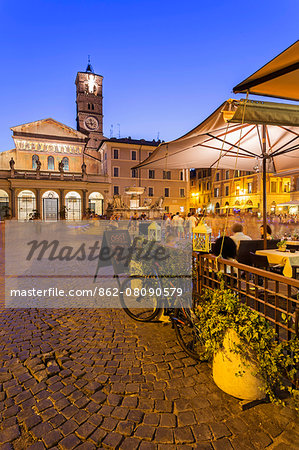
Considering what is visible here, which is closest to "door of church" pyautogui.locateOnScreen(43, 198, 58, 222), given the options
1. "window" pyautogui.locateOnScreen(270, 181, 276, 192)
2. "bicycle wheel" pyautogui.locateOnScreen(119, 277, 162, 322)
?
"window" pyautogui.locateOnScreen(270, 181, 276, 192)

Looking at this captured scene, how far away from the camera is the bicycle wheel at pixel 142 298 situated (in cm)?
401

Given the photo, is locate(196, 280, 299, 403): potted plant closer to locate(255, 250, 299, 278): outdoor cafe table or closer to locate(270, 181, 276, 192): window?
locate(255, 250, 299, 278): outdoor cafe table

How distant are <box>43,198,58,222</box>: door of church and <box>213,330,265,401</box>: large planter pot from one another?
40.1 metres

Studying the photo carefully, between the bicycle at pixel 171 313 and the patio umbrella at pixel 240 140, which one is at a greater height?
the patio umbrella at pixel 240 140

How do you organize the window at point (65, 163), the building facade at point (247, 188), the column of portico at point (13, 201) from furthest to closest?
1. the window at point (65, 163)
2. the building facade at point (247, 188)
3. the column of portico at point (13, 201)

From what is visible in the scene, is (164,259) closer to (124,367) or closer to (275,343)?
(124,367)

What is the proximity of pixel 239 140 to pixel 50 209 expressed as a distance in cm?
4081

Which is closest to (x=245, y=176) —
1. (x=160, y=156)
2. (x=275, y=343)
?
(x=160, y=156)

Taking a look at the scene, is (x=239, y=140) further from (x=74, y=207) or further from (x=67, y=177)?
(x=67, y=177)

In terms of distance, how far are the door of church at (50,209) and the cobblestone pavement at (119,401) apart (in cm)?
3835

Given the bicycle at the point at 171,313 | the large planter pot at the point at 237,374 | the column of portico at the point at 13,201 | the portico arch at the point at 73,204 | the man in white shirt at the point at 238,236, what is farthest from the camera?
the portico arch at the point at 73,204

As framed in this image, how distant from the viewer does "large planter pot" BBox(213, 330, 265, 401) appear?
243cm

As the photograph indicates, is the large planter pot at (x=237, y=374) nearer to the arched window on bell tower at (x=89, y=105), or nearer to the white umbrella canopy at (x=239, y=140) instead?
the white umbrella canopy at (x=239, y=140)

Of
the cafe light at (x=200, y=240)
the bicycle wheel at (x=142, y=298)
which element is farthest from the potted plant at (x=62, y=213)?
the cafe light at (x=200, y=240)
